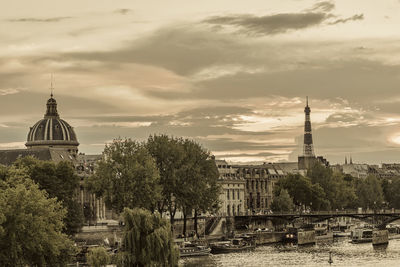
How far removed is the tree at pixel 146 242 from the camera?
79.5m

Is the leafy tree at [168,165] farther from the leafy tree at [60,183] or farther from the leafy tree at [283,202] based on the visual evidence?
the leafy tree at [283,202]

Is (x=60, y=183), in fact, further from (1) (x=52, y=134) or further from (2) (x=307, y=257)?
(1) (x=52, y=134)

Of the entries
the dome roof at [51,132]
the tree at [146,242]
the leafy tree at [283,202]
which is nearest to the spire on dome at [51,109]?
the dome roof at [51,132]

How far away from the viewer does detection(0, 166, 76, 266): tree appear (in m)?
75.0

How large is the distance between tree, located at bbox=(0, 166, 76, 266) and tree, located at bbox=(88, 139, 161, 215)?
4195 centimetres

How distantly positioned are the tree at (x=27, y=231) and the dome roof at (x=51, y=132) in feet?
313

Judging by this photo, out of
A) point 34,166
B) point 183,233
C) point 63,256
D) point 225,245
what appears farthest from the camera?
point 183,233

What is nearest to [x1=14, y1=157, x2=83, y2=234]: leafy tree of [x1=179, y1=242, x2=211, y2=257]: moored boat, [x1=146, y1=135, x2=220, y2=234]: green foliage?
[x1=179, y1=242, x2=211, y2=257]: moored boat

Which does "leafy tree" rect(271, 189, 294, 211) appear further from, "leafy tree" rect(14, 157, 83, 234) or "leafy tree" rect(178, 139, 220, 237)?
"leafy tree" rect(14, 157, 83, 234)

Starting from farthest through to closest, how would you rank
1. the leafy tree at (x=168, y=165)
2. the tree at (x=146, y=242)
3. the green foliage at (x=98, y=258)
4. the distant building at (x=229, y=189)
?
1. the distant building at (x=229, y=189)
2. the leafy tree at (x=168, y=165)
3. the tree at (x=146, y=242)
4. the green foliage at (x=98, y=258)

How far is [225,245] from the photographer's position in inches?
5187

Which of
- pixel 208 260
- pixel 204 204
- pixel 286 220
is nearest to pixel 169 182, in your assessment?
pixel 204 204

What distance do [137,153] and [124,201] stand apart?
315 inches

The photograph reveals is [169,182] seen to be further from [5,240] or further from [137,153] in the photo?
[5,240]
